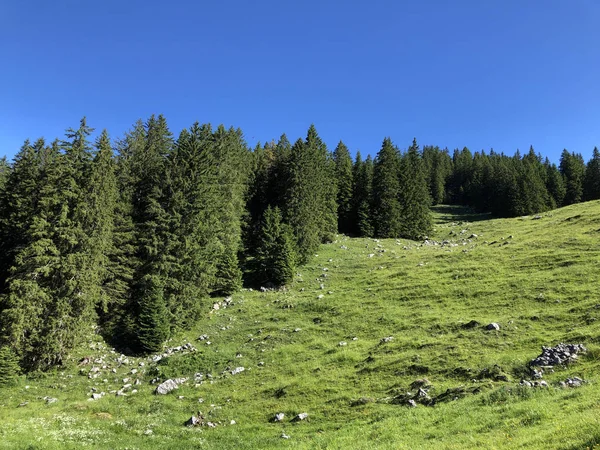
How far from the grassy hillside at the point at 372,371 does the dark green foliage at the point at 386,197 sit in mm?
25575

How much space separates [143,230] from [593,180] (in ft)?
357

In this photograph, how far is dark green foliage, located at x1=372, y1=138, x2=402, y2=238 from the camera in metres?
68.9

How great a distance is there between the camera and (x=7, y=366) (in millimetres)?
25109

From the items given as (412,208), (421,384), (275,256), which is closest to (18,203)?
(275,256)

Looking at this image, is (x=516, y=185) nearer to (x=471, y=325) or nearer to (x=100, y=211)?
(x=471, y=325)

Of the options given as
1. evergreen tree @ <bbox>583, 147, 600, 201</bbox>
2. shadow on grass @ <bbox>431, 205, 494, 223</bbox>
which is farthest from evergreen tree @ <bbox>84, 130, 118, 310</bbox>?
evergreen tree @ <bbox>583, 147, 600, 201</bbox>

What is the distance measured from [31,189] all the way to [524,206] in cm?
9811

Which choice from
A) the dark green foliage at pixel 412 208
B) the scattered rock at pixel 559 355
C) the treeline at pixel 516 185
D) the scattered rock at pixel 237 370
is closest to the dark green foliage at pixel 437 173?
the treeline at pixel 516 185

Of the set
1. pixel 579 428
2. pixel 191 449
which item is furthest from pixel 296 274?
pixel 579 428

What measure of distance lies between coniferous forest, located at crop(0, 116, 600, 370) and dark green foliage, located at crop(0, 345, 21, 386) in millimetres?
128

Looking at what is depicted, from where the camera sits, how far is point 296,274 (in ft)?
159

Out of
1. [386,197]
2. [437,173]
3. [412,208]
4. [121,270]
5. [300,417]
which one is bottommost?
[300,417]

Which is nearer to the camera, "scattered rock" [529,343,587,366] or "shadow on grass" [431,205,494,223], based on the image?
"scattered rock" [529,343,587,366]

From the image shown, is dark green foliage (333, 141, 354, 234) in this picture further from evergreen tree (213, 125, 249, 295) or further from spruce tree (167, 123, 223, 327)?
spruce tree (167, 123, 223, 327)
